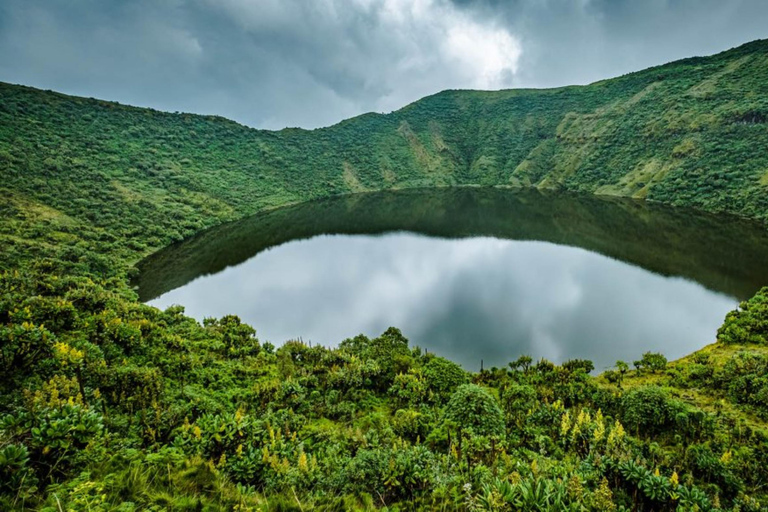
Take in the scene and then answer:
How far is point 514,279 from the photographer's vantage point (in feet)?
142

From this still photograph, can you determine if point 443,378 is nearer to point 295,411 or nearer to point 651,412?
point 295,411

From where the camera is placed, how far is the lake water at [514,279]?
98.4ft

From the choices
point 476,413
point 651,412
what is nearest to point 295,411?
point 476,413

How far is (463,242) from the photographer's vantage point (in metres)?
63.6

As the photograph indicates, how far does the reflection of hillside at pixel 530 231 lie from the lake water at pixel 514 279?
0.32 metres

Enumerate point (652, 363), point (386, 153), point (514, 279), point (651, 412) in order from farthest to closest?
point (386, 153) → point (514, 279) → point (652, 363) → point (651, 412)

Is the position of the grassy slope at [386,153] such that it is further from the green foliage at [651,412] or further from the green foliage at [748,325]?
the green foliage at [651,412]

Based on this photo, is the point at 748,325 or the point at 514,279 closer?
the point at 748,325

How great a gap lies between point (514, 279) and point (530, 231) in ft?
98.2

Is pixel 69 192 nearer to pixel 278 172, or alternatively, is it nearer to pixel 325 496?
pixel 278 172

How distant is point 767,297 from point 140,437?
42435mm

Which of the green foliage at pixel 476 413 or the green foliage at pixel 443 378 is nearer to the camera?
the green foliage at pixel 476 413

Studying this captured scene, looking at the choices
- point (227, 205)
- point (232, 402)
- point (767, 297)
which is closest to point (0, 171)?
point (227, 205)

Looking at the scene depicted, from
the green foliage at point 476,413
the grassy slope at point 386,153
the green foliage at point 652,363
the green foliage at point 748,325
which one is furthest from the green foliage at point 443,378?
the grassy slope at point 386,153
